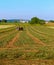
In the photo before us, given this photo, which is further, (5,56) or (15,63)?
(5,56)

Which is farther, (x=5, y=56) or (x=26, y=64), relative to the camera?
(x=5, y=56)

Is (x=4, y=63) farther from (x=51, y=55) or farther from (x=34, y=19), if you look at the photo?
(x=34, y=19)

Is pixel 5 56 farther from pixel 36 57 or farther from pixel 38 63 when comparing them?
pixel 38 63

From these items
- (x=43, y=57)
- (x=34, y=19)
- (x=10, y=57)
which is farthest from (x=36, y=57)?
(x=34, y=19)

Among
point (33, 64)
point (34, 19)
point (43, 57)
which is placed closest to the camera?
point (33, 64)

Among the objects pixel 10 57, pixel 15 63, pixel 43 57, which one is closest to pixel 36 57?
pixel 43 57

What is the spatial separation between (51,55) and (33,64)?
2.81m

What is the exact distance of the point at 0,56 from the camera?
12.9 m

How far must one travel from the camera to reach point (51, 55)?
12.9m

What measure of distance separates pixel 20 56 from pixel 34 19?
163 m

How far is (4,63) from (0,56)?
2.24 meters

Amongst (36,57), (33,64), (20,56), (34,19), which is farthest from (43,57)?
(34,19)

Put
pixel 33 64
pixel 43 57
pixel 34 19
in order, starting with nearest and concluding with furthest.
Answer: pixel 33 64, pixel 43 57, pixel 34 19

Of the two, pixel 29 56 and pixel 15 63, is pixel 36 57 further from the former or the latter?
pixel 15 63
